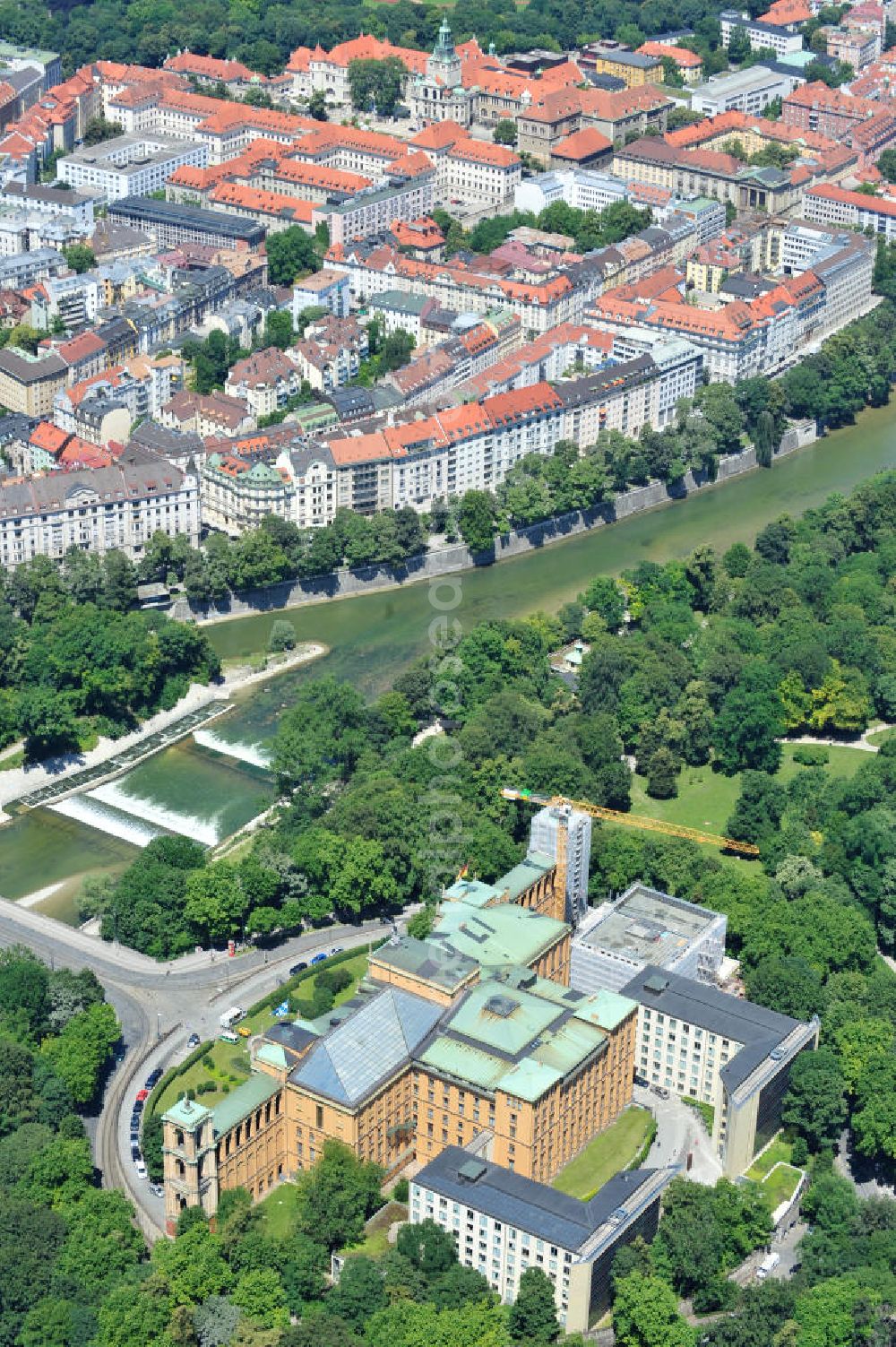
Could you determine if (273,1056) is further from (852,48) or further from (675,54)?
(852,48)

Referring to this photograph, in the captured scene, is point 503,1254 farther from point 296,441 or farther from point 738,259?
point 738,259

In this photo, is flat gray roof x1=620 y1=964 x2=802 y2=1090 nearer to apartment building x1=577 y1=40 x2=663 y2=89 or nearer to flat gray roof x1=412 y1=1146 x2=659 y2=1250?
flat gray roof x1=412 y1=1146 x2=659 y2=1250

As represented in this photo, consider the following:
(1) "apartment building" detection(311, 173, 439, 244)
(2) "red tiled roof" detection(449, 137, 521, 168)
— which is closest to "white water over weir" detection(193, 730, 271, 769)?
(1) "apartment building" detection(311, 173, 439, 244)

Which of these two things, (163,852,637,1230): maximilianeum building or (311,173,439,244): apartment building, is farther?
(311,173,439,244): apartment building

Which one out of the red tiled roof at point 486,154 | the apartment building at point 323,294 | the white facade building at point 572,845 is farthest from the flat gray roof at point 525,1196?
the red tiled roof at point 486,154

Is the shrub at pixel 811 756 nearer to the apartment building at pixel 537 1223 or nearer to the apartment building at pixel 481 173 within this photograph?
the apartment building at pixel 537 1223
